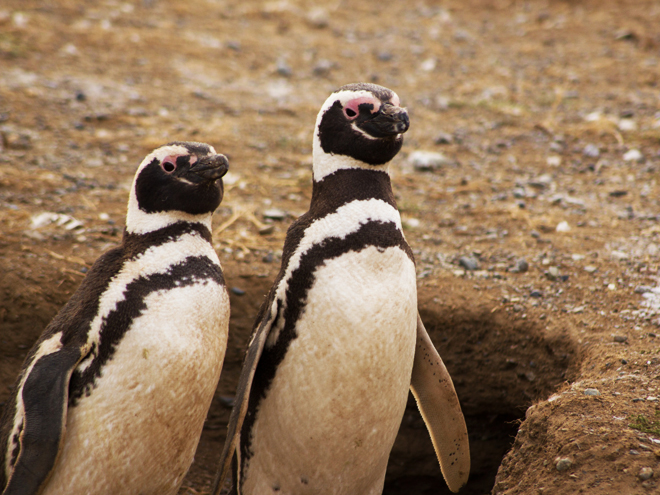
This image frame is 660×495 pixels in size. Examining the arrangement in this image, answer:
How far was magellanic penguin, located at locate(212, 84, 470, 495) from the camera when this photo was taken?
8.31ft

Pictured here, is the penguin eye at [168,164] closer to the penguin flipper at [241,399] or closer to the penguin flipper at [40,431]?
the penguin flipper at [241,399]

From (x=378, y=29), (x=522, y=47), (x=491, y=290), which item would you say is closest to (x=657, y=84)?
(x=522, y=47)

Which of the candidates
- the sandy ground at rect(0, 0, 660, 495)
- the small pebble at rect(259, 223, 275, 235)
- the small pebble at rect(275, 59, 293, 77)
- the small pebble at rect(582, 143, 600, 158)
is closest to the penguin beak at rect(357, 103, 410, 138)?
the sandy ground at rect(0, 0, 660, 495)

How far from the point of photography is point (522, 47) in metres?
7.62

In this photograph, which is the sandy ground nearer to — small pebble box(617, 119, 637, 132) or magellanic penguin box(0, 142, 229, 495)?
small pebble box(617, 119, 637, 132)

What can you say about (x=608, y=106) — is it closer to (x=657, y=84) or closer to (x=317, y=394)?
(x=657, y=84)

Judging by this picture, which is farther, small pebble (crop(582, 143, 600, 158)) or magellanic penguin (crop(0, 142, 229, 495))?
small pebble (crop(582, 143, 600, 158))

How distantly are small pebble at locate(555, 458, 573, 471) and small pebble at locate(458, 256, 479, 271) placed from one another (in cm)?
157

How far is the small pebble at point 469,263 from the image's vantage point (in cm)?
382

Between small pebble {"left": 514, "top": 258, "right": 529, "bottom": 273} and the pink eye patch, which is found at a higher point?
the pink eye patch

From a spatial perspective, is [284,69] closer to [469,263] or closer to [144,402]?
[469,263]

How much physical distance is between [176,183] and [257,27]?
5590 millimetres

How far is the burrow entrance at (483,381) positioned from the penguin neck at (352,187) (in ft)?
3.69

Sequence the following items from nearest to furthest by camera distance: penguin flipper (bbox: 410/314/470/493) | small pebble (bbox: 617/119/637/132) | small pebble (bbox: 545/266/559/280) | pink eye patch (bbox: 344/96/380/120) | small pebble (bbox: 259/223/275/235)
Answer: pink eye patch (bbox: 344/96/380/120), penguin flipper (bbox: 410/314/470/493), small pebble (bbox: 545/266/559/280), small pebble (bbox: 259/223/275/235), small pebble (bbox: 617/119/637/132)
